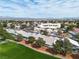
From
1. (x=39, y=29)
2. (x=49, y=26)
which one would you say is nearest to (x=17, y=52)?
(x=39, y=29)

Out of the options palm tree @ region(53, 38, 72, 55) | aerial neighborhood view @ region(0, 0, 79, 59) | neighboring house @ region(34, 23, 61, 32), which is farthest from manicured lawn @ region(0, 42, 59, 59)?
neighboring house @ region(34, 23, 61, 32)

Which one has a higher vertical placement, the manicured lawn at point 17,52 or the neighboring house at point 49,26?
the neighboring house at point 49,26

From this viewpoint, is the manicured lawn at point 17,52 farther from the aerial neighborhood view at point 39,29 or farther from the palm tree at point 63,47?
the palm tree at point 63,47

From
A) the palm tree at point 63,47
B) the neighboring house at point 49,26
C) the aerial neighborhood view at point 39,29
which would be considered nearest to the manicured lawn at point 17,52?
the aerial neighborhood view at point 39,29

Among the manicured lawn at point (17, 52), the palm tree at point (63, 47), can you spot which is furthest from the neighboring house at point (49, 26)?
the manicured lawn at point (17, 52)

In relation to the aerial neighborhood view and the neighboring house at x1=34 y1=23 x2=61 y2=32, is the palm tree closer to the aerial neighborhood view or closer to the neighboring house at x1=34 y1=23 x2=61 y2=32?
the aerial neighborhood view

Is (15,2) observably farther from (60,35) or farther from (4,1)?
(60,35)

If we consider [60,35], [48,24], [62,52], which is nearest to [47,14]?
[48,24]
